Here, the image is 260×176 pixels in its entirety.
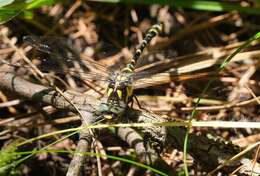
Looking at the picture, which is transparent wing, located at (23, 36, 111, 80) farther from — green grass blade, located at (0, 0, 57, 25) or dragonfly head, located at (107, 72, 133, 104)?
green grass blade, located at (0, 0, 57, 25)

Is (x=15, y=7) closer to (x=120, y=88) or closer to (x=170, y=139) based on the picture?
(x=120, y=88)

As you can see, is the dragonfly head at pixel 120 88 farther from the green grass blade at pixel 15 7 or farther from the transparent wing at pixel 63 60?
the green grass blade at pixel 15 7

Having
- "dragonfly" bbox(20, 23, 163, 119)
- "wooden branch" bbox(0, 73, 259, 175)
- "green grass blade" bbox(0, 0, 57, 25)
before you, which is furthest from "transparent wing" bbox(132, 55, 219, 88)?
"green grass blade" bbox(0, 0, 57, 25)

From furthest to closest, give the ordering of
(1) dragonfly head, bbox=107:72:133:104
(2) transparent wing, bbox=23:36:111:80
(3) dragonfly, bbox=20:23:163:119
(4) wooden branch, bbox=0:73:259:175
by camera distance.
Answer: (2) transparent wing, bbox=23:36:111:80
(1) dragonfly head, bbox=107:72:133:104
(3) dragonfly, bbox=20:23:163:119
(4) wooden branch, bbox=0:73:259:175

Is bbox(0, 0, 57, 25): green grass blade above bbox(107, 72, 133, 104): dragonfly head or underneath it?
above

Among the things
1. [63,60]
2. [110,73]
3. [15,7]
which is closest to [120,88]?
[110,73]

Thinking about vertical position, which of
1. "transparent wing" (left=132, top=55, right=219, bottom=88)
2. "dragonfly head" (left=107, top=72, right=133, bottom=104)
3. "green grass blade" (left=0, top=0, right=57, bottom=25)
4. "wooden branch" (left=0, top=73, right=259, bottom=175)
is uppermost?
"green grass blade" (left=0, top=0, right=57, bottom=25)

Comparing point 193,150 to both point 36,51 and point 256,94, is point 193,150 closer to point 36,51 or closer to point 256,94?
point 256,94

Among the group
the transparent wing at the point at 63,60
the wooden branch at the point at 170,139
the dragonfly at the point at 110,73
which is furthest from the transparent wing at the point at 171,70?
the wooden branch at the point at 170,139
